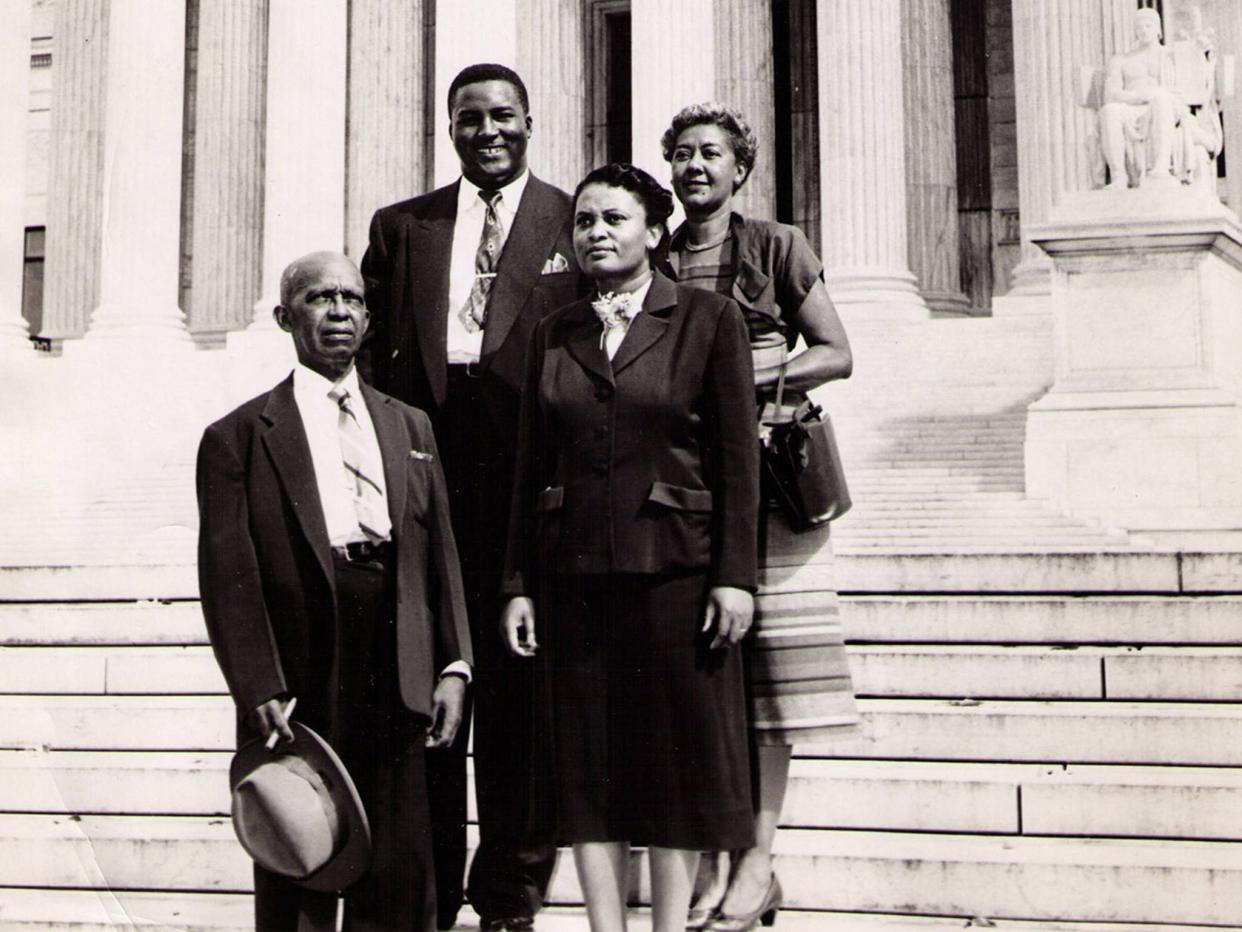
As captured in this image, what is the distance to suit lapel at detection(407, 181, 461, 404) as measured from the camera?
5965 millimetres

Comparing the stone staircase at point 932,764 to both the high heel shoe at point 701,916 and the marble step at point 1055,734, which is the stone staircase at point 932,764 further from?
the high heel shoe at point 701,916

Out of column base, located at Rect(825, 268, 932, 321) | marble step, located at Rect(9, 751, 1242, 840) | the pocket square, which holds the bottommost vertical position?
marble step, located at Rect(9, 751, 1242, 840)

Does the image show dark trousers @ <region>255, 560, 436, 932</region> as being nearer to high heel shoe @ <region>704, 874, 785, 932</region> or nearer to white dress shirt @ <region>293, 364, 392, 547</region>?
white dress shirt @ <region>293, 364, 392, 547</region>

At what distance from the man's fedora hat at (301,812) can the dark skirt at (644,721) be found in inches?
25.1

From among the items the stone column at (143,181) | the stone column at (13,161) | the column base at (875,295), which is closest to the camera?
the stone column at (13,161)

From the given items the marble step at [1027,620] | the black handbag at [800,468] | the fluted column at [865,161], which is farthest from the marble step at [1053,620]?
the fluted column at [865,161]

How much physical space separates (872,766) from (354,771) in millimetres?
3005

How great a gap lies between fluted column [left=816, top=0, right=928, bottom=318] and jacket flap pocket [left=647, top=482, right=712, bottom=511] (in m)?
13.7

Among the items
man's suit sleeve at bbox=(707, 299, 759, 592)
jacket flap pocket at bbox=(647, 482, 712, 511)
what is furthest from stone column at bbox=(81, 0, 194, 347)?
jacket flap pocket at bbox=(647, 482, 712, 511)

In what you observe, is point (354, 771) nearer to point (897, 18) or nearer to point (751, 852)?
point (751, 852)

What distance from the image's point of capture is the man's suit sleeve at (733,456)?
15.9ft

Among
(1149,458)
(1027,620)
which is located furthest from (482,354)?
(1149,458)

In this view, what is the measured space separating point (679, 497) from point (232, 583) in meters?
1.32

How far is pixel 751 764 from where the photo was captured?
5.49 metres
